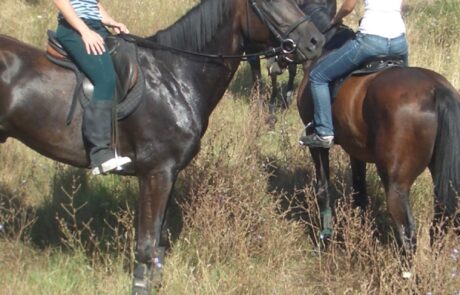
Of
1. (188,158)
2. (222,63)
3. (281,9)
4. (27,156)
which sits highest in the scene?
(281,9)

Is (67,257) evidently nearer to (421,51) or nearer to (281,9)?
(281,9)

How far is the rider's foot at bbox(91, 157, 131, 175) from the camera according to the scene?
4.59m

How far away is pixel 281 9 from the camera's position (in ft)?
15.8

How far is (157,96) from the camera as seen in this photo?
15.7 feet

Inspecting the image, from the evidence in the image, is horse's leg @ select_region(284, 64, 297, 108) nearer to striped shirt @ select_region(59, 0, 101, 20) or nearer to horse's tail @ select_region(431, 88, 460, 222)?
horse's tail @ select_region(431, 88, 460, 222)

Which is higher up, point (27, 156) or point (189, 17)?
point (189, 17)

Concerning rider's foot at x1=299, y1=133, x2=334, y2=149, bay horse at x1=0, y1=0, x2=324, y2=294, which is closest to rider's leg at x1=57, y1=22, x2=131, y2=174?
bay horse at x1=0, y1=0, x2=324, y2=294

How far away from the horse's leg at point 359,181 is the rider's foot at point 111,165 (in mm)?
2443

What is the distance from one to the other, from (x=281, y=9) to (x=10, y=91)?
2.06 m

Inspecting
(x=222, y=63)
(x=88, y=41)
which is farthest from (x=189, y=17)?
(x=88, y=41)

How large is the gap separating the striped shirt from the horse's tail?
102 inches

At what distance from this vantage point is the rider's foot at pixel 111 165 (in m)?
4.59

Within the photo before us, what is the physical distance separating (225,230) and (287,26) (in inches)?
66.8

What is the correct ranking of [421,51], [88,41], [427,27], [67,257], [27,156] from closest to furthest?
[88,41], [67,257], [27,156], [421,51], [427,27]
